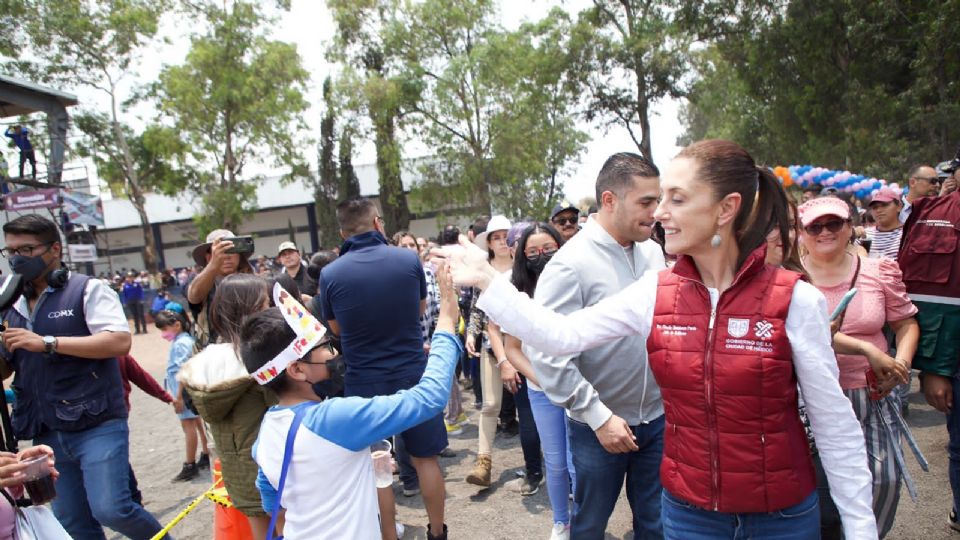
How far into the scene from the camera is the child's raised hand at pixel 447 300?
213cm

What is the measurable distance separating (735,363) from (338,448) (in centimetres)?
138

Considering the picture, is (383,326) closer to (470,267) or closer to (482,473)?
(482,473)

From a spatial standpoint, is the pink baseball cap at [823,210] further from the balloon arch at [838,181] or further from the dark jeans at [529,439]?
the balloon arch at [838,181]

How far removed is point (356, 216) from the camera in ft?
13.3

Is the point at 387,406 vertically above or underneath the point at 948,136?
underneath

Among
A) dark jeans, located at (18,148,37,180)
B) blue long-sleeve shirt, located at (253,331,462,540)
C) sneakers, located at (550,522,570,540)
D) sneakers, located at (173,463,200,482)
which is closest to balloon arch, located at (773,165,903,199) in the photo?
sneakers, located at (550,522,570,540)

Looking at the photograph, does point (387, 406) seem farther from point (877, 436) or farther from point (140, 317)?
point (140, 317)

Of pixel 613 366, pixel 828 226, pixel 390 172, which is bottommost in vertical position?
pixel 613 366

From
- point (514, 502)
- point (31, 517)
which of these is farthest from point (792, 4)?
point (31, 517)

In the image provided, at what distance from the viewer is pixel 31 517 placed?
2342 millimetres

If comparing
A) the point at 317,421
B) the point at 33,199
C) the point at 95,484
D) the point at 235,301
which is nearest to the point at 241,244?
the point at 235,301

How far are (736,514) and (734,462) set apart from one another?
0.19 metres

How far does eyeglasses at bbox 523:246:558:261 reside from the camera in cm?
429

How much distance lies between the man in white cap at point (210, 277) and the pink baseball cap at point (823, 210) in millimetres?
3223
